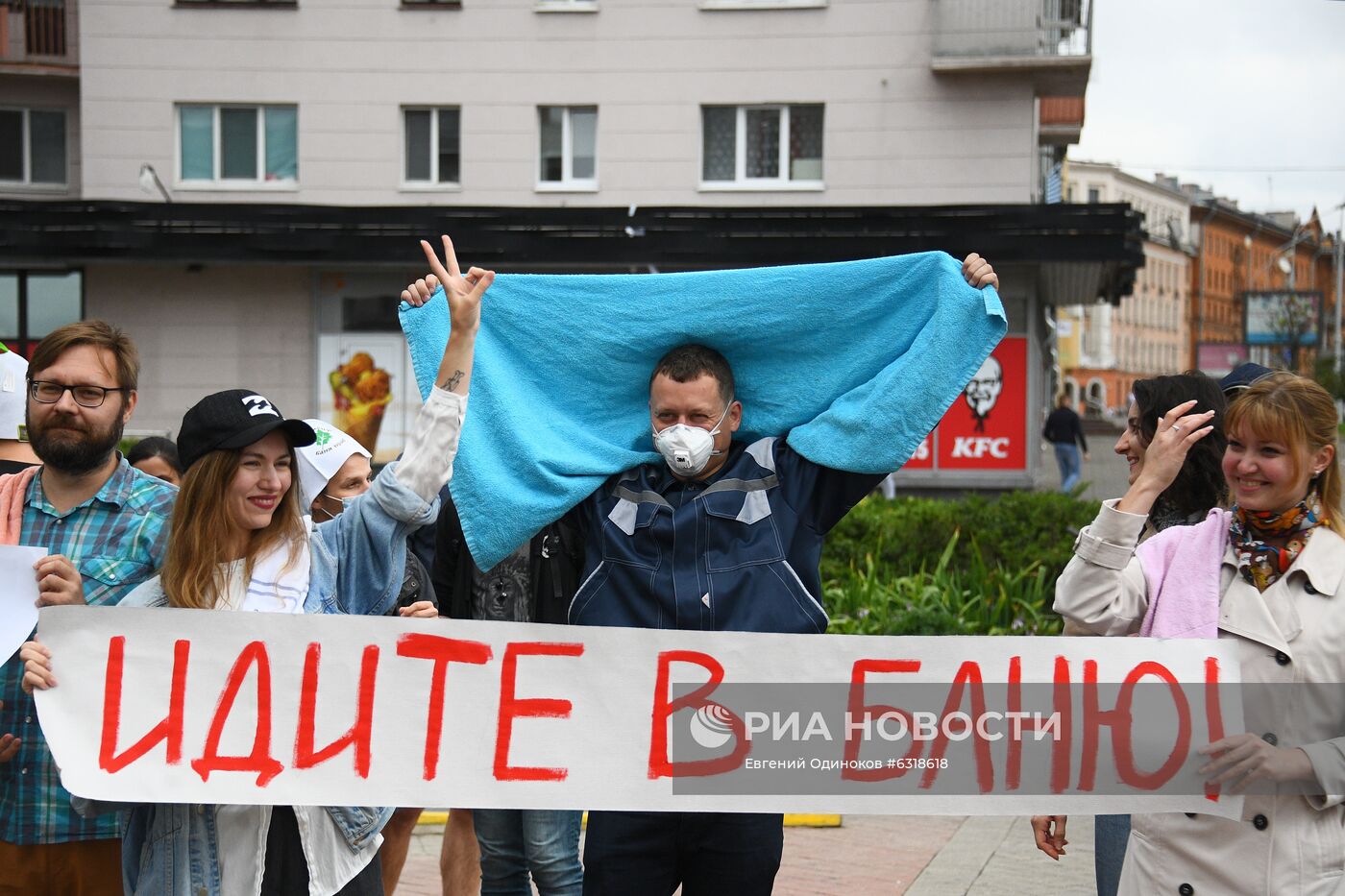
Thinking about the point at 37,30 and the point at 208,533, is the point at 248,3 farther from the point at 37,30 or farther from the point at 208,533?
the point at 208,533

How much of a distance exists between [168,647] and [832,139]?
68.9ft

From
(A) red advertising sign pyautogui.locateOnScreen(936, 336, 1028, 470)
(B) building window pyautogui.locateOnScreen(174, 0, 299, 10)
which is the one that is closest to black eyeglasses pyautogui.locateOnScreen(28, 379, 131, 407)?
(A) red advertising sign pyautogui.locateOnScreen(936, 336, 1028, 470)

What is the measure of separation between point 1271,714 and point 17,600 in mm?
3139

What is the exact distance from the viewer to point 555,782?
381cm

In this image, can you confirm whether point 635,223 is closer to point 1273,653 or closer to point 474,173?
point 474,173

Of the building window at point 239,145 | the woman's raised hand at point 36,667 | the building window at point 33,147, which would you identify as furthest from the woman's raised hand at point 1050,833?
the building window at point 33,147

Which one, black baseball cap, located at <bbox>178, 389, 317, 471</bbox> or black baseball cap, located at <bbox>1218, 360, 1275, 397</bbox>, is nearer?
black baseball cap, located at <bbox>178, 389, 317, 471</bbox>

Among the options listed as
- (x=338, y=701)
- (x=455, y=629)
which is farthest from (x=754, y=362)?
(x=338, y=701)

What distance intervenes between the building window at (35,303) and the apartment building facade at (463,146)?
0.44 feet

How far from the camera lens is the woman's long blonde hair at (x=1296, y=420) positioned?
10.8 feet

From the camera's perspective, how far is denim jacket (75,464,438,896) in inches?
138

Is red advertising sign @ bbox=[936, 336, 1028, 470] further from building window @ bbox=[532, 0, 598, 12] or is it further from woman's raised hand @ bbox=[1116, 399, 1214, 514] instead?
woman's raised hand @ bbox=[1116, 399, 1214, 514]

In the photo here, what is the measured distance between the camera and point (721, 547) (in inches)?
146

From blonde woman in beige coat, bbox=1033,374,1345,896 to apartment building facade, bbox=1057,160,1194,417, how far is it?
9220 centimetres
